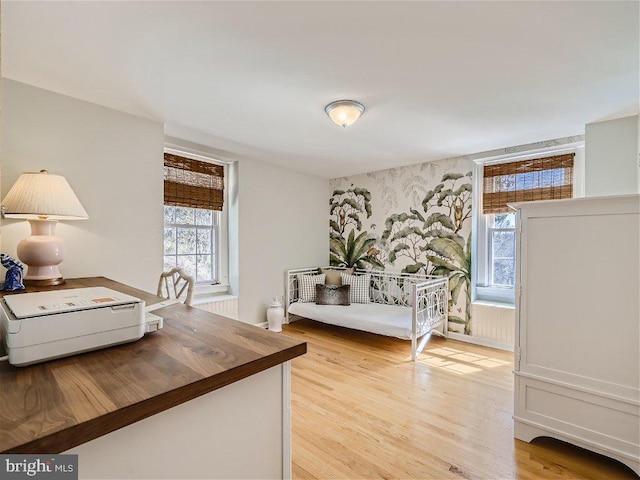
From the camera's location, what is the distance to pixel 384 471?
5.50 ft

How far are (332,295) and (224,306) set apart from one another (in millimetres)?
1396

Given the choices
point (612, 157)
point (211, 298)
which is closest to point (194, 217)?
point (211, 298)

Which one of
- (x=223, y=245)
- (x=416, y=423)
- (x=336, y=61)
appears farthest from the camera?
(x=223, y=245)

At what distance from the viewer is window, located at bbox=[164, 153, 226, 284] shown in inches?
134

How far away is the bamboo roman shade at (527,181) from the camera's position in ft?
10.6

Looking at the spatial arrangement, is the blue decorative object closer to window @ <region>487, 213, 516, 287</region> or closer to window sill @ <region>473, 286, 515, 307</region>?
window sill @ <region>473, 286, 515, 307</region>

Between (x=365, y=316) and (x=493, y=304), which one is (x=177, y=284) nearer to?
(x=365, y=316)

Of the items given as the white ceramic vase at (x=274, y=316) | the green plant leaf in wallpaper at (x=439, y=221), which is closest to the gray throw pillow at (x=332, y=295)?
the white ceramic vase at (x=274, y=316)

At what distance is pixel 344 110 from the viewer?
2.33 m

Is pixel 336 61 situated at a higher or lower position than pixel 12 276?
higher

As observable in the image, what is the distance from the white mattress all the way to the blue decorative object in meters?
2.84

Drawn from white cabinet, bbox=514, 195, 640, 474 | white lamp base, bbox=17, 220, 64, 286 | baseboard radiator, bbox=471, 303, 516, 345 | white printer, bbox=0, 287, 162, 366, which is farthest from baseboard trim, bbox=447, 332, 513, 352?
white lamp base, bbox=17, 220, 64, 286

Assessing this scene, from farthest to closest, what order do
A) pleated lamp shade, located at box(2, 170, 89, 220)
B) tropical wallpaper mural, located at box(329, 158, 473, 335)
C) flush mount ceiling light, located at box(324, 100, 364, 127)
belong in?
tropical wallpaper mural, located at box(329, 158, 473, 335)
flush mount ceiling light, located at box(324, 100, 364, 127)
pleated lamp shade, located at box(2, 170, 89, 220)

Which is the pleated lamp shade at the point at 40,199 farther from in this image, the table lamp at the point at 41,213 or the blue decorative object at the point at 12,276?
the blue decorative object at the point at 12,276
